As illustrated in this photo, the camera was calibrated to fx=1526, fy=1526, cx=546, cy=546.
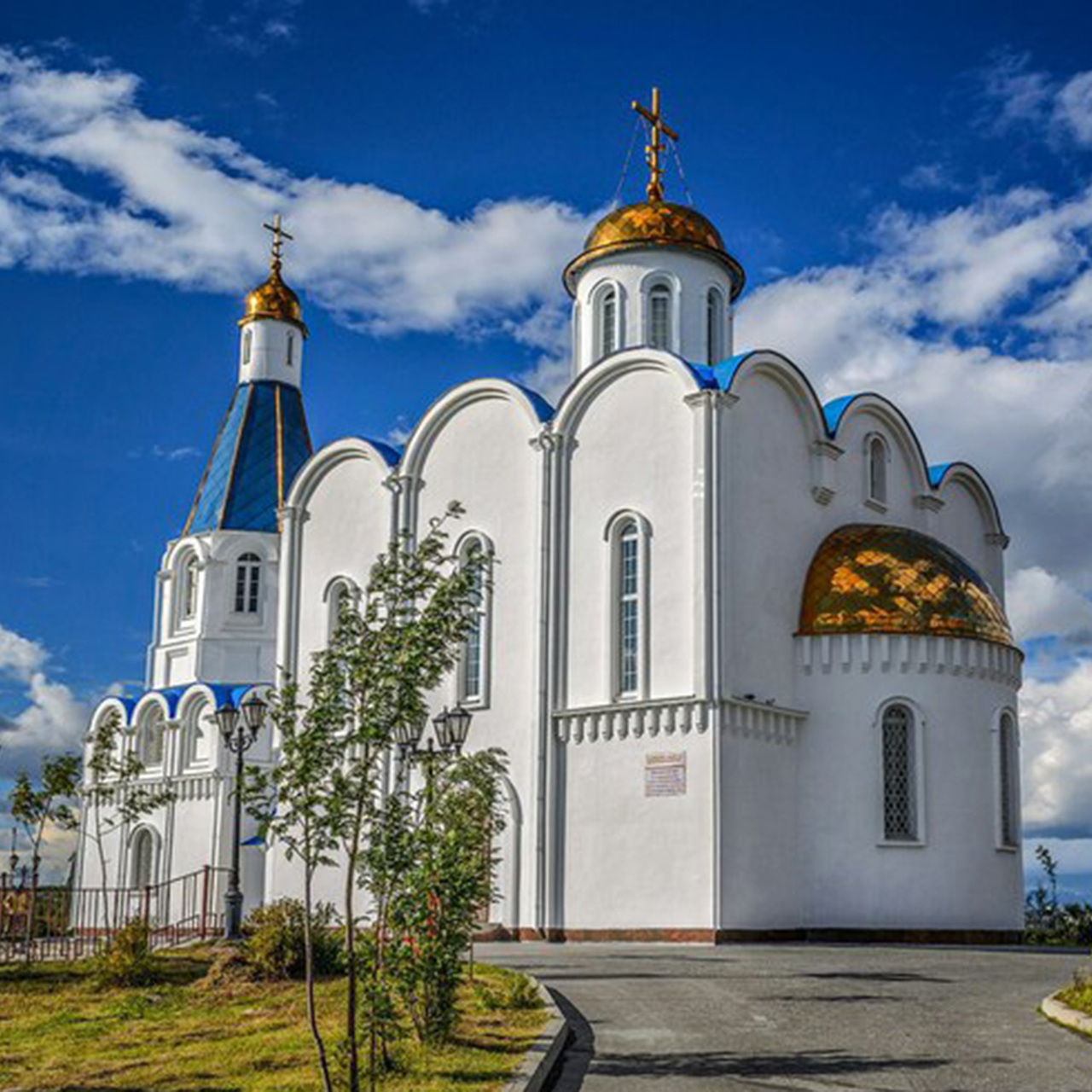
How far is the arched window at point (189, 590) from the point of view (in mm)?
37847

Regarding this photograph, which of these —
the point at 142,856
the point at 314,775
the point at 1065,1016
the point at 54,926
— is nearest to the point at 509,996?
the point at 1065,1016

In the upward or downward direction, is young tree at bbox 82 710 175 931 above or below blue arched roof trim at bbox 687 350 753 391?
below

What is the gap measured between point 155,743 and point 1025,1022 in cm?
2895

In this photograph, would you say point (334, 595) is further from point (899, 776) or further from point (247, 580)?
Result: point (899, 776)

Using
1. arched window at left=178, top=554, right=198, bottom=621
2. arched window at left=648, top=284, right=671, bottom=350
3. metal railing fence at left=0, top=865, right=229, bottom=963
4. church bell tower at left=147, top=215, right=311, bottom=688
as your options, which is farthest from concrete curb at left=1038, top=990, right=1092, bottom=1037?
arched window at left=178, top=554, right=198, bottom=621

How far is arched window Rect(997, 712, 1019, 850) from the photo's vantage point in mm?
24125

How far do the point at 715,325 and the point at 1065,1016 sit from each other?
19.3 meters

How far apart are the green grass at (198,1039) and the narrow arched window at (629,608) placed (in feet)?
27.9

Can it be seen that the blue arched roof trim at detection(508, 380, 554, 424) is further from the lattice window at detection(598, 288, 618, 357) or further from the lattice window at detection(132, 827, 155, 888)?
the lattice window at detection(132, 827, 155, 888)

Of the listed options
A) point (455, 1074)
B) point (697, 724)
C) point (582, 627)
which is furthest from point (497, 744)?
point (455, 1074)

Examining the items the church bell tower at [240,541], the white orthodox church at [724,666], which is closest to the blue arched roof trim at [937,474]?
the white orthodox church at [724,666]

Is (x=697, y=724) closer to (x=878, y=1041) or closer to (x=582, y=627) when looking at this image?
(x=582, y=627)

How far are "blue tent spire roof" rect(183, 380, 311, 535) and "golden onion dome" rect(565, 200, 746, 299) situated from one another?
447 inches

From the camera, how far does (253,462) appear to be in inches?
1496
